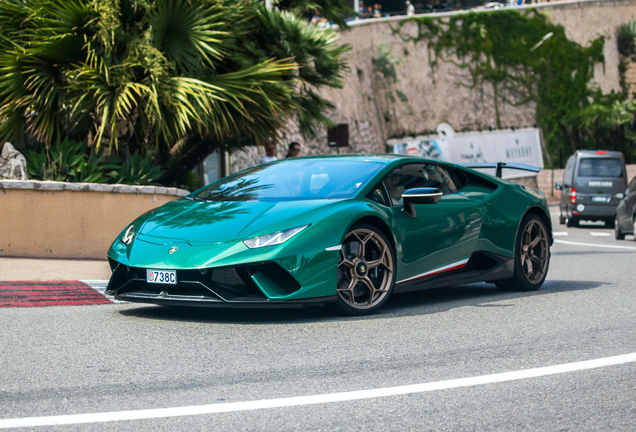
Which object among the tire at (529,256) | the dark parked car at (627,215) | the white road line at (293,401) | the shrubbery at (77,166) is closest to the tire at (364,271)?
the white road line at (293,401)

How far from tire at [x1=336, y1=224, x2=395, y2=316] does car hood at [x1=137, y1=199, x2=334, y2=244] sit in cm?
38

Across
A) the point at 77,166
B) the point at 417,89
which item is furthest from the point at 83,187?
the point at 417,89

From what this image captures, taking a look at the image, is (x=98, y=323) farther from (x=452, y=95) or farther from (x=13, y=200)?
(x=452, y=95)

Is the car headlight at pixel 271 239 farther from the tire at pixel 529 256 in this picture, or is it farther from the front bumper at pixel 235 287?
the tire at pixel 529 256

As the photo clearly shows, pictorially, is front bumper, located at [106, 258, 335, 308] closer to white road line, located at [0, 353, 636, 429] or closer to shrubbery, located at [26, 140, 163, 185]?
white road line, located at [0, 353, 636, 429]

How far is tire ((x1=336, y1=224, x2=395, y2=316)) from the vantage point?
6098mm

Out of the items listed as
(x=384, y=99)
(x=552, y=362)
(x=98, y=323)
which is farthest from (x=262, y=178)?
(x=384, y=99)

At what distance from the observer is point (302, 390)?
4.07 metres

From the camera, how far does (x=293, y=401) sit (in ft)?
12.7

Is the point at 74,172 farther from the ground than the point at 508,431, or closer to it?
farther from the ground

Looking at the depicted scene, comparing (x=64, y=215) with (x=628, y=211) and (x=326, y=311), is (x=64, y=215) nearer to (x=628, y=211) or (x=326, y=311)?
(x=326, y=311)

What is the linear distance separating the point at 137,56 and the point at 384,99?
31801 mm

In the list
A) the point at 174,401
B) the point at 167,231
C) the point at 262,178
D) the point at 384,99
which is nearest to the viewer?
the point at 174,401

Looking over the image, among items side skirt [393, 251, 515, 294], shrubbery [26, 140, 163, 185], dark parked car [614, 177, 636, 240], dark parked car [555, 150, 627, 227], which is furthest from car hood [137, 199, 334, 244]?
dark parked car [555, 150, 627, 227]
